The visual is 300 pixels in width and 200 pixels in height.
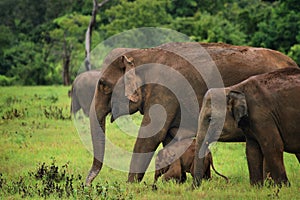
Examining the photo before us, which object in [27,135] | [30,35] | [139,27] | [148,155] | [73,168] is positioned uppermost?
[148,155]

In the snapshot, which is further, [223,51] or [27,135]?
[27,135]

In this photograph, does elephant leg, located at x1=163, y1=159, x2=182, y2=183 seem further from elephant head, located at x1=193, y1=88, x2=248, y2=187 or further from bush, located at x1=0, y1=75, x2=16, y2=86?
bush, located at x1=0, y1=75, x2=16, y2=86

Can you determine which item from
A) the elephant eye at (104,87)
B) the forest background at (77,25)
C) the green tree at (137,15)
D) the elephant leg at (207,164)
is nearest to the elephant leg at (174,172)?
the elephant leg at (207,164)

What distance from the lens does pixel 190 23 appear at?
125 feet

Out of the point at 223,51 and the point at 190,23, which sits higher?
the point at 223,51

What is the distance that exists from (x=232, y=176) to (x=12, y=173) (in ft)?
11.0

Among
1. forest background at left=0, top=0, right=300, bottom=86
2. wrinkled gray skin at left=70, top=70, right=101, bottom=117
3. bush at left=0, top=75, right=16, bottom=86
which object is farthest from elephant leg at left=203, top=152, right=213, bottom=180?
bush at left=0, top=75, right=16, bottom=86

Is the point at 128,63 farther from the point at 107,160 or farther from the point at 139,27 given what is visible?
the point at 139,27

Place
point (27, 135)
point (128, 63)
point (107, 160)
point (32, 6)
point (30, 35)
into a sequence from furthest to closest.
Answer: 1. point (32, 6)
2. point (30, 35)
3. point (27, 135)
4. point (107, 160)
5. point (128, 63)

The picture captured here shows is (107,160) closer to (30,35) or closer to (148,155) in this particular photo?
(148,155)

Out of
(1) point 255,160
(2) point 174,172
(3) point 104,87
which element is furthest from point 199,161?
(3) point 104,87

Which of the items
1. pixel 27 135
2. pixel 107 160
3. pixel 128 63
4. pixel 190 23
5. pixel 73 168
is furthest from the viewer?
pixel 190 23

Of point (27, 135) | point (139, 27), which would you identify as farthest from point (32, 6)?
point (27, 135)

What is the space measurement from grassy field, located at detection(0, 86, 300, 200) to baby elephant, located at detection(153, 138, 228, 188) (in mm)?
245
